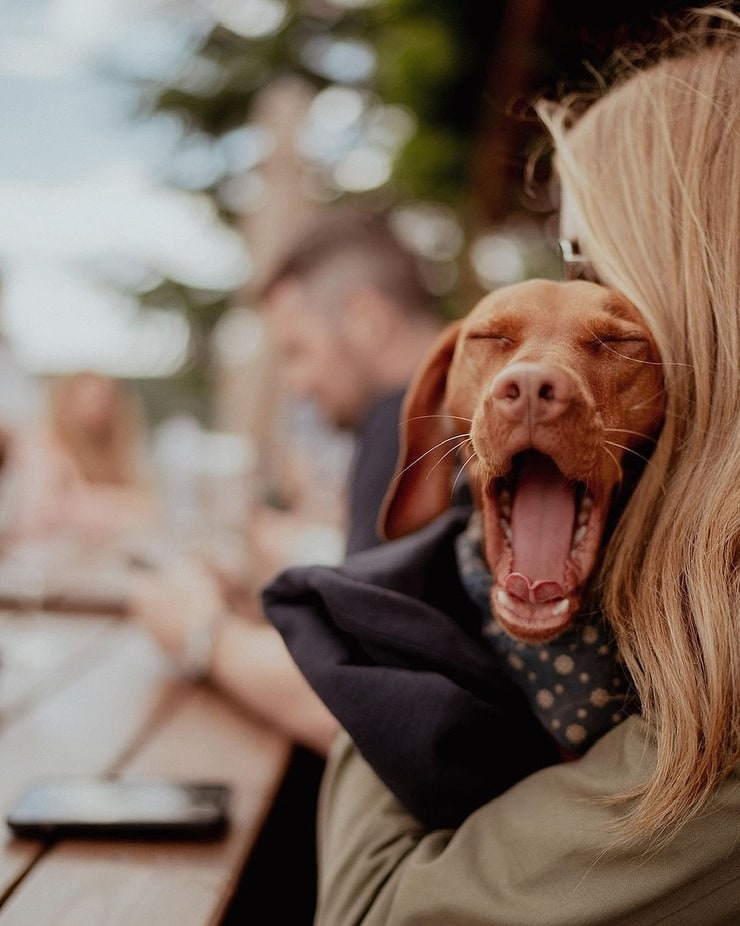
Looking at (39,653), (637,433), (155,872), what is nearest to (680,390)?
(637,433)

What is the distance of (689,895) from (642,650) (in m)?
0.22

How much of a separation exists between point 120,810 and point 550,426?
767mm

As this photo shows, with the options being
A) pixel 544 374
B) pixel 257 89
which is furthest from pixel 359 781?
pixel 257 89

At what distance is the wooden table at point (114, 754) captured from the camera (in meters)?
0.96

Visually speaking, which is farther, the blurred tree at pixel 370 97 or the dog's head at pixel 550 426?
the blurred tree at pixel 370 97

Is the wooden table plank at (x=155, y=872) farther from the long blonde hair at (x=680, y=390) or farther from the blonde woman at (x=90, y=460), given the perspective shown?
the blonde woman at (x=90, y=460)

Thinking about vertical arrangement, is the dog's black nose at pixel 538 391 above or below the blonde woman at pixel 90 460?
above

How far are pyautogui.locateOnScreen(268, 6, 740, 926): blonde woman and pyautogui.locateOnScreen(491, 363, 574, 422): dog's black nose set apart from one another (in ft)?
0.59

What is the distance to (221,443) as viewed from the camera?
8.91ft

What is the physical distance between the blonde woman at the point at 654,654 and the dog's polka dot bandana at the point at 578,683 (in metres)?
0.03

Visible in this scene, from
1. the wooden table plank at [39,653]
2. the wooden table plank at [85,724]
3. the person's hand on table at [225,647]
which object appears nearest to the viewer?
the wooden table plank at [85,724]

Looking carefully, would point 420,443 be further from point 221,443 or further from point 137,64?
point 137,64

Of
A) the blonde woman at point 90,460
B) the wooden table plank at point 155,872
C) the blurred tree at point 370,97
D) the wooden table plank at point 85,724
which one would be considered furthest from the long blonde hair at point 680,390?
the blonde woman at point 90,460

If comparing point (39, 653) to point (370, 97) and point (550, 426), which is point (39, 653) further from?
point (370, 97)
